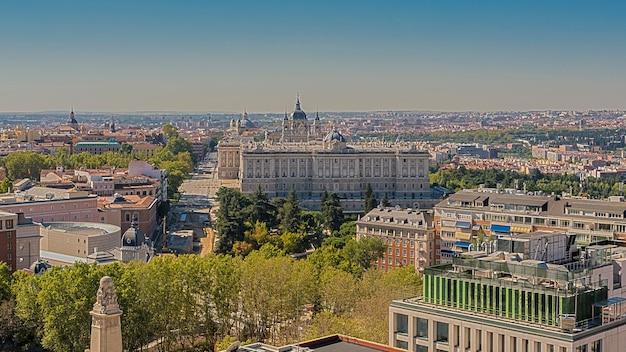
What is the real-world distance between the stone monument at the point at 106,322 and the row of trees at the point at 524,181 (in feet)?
254

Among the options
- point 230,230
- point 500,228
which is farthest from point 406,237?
point 230,230

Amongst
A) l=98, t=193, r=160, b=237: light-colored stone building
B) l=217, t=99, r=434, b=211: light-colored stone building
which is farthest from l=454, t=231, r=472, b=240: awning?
l=217, t=99, r=434, b=211: light-colored stone building

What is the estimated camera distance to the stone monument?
19.8 metres

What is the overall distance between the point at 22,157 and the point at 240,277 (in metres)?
68.8

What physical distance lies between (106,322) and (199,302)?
17.9 m

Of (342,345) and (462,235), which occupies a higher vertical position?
(342,345)

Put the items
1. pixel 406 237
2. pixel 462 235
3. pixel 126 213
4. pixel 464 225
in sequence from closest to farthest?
pixel 462 235
pixel 464 225
pixel 406 237
pixel 126 213

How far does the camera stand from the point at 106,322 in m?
19.9

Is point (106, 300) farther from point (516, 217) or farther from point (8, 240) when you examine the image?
point (516, 217)

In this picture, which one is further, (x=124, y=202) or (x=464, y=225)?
(x=124, y=202)

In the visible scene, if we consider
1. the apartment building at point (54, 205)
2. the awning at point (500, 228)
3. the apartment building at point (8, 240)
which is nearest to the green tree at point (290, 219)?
the apartment building at point (54, 205)

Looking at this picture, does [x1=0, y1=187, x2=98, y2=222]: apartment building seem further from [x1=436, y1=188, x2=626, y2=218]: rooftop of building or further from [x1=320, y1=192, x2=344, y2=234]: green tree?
[x1=436, y1=188, x2=626, y2=218]: rooftop of building

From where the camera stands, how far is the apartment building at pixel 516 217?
5012cm

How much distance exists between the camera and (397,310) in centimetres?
2664
